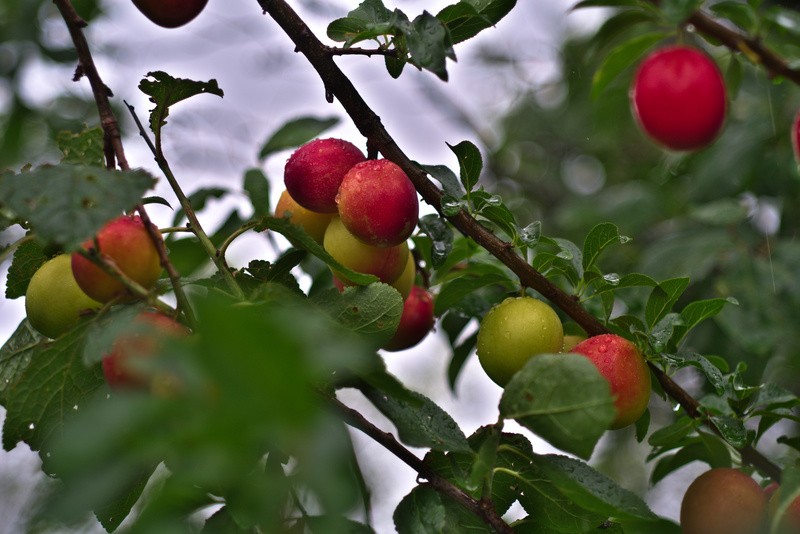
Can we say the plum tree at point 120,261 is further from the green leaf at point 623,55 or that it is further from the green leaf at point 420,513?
the green leaf at point 623,55

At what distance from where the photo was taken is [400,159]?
34.1 inches

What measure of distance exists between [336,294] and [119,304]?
7.3 inches

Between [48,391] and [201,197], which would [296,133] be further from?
[48,391]

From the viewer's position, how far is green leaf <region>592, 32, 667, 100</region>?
772 mm

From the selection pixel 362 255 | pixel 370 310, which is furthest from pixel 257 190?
pixel 370 310

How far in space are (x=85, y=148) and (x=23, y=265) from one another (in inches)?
7.2

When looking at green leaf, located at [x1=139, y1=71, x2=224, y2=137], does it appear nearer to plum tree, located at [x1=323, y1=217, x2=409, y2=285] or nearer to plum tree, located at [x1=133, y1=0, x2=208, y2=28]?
plum tree, located at [x1=133, y1=0, x2=208, y2=28]

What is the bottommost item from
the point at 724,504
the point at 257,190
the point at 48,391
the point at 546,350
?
the point at 724,504

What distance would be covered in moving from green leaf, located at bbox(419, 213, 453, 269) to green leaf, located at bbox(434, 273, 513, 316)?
5cm

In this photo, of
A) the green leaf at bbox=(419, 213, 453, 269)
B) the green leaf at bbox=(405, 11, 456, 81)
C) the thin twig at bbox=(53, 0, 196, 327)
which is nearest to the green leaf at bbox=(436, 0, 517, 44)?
the green leaf at bbox=(405, 11, 456, 81)

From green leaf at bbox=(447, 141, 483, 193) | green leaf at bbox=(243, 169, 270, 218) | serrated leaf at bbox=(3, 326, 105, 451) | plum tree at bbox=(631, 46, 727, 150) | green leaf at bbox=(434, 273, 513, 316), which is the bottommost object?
green leaf at bbox=(434, 273, 513, 316)

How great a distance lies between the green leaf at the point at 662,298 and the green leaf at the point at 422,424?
→ 261mm

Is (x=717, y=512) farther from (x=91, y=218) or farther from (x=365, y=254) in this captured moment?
(x=91, y=218)

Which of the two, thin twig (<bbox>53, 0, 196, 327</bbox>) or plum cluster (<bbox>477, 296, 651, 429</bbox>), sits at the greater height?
thin twig (<bbox>53, 0, 196, 327</bbox>)
